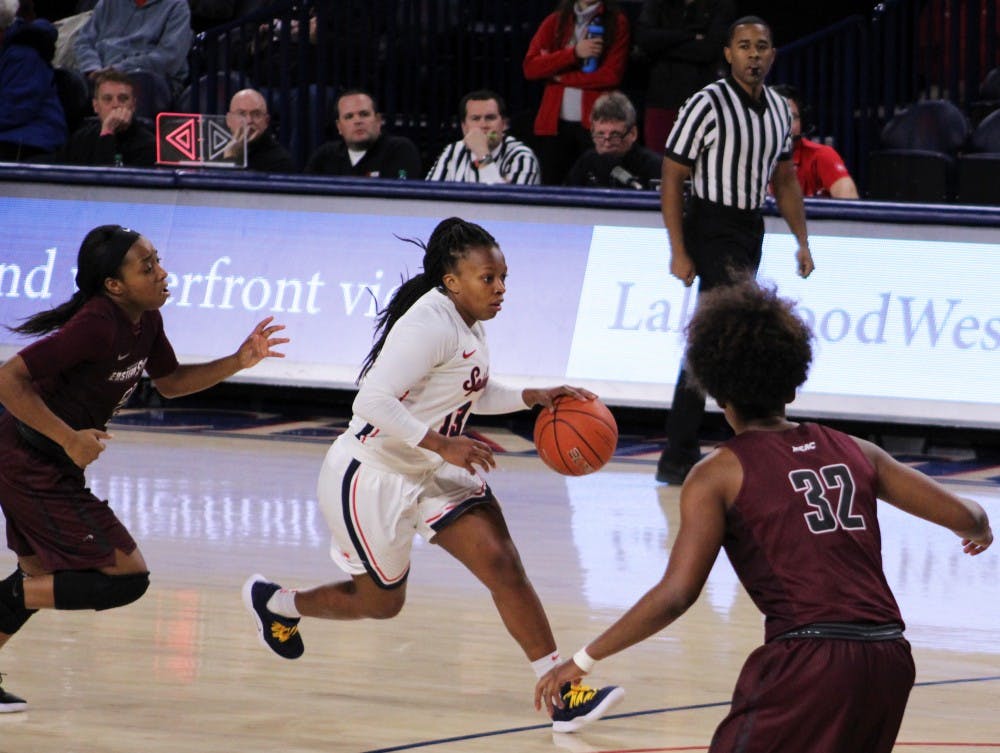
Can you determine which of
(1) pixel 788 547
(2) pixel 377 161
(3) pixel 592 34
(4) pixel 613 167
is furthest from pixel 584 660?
(3) pixel 592 34

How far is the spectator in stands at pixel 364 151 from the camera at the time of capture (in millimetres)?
11562

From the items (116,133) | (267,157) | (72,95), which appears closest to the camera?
(267,157)

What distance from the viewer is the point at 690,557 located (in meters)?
3.55

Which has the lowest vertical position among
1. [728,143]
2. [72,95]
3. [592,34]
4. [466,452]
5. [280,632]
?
[280,632]

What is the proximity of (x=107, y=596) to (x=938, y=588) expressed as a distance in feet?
11.1

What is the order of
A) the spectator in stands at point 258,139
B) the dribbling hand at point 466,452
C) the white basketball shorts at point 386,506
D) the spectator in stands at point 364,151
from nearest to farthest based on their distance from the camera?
the dribbling hand at point 466,452 → the white basketball shorts at point 386,506 → the spectator in stands at point 364,151 → the spectator in stands at point 258,139

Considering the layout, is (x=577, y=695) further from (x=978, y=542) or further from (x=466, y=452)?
(x=978, y=542)

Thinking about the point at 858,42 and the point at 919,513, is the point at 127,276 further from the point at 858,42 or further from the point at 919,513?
the point at 858,42

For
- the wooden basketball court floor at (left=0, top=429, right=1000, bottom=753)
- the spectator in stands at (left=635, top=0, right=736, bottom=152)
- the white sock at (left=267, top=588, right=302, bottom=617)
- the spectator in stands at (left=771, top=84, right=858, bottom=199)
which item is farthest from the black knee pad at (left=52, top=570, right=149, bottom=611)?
the spectator in stands at (left=635, top=0, right=736, bottom=152)

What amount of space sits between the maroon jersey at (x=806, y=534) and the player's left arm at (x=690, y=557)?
4cm

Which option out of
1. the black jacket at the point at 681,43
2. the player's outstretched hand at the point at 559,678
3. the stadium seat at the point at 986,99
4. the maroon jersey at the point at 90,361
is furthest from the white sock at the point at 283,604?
the stadium seat at the point at 986,99

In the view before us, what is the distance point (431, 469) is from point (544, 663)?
0.65m

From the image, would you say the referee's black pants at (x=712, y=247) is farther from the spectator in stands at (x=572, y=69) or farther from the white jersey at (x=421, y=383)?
the spectator in stands at (x=572, y=69)

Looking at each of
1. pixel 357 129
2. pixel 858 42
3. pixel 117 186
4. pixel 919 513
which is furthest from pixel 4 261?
pixel 919 513
